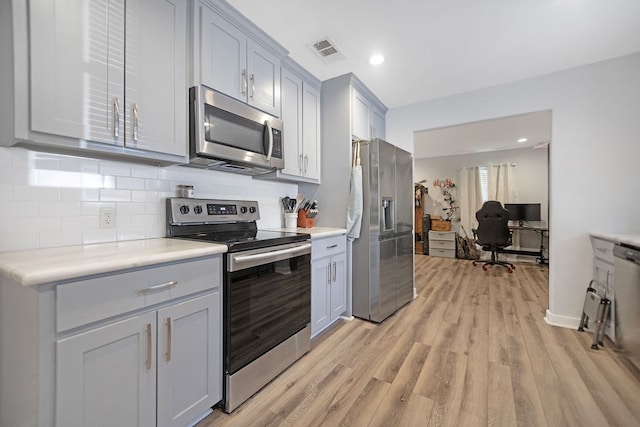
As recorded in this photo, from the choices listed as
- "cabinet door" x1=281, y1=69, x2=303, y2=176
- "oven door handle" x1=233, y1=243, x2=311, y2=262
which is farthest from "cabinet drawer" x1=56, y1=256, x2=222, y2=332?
"cabinet door" x1=281, y1=69, x2=303, y2=176

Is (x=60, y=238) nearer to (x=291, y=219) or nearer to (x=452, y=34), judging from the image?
(x=291, y=219)

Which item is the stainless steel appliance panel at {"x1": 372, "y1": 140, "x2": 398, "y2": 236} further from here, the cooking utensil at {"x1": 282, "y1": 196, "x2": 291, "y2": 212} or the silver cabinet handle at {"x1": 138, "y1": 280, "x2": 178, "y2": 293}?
the silver cabinet handle at {"x1": 138, "y1": 280, "x2": 178, "y2": 293}

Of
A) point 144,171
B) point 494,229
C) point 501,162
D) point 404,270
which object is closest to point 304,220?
point 404,270

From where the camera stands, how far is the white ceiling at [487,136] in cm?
427

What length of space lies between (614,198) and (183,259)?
3529 mm

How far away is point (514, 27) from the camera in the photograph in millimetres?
2035

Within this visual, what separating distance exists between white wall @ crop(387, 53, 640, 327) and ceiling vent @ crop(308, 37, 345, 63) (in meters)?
2.03

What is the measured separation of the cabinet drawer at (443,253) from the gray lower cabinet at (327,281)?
14.8 ft

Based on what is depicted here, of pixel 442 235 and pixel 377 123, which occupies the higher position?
pixel 377 123

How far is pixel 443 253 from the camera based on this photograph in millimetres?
6305

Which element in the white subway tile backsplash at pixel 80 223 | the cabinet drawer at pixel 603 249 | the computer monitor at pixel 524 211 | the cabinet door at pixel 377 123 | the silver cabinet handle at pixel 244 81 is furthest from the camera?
the computer monitor at pixel 524 211

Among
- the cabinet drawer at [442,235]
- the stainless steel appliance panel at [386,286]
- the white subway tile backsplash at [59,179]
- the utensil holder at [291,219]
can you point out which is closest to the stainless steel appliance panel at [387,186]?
the stainless steel appliance panel at [386,286]

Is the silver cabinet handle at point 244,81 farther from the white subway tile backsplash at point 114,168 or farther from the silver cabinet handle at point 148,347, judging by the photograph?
the silver cabinet handle at point 148,347

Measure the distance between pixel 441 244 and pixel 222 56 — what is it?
6.03m
